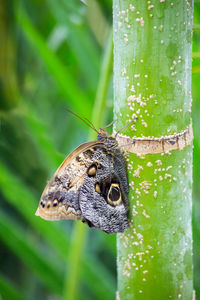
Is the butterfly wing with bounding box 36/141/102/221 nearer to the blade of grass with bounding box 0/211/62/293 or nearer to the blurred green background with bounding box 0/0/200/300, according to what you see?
the blurred green background with bounding box 0/0/200/300

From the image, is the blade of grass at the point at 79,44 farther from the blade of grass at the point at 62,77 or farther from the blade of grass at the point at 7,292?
the blade of grass at the point at 7,292

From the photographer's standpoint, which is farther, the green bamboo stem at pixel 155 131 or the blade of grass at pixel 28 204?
the blade of grass at pixel 28 204

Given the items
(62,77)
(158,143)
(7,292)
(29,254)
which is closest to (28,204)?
(29,254)

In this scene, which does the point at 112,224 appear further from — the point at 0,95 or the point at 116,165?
the point at 0,95

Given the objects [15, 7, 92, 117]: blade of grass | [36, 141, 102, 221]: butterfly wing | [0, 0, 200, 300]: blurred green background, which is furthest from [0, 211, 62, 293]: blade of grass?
[36, 141, 102, 221]: butterfly wing

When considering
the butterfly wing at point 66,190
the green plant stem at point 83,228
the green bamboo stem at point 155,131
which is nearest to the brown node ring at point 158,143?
the green bamboo stem at point 155,131

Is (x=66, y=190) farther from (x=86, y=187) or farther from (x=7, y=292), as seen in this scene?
(x=7, y=292)
